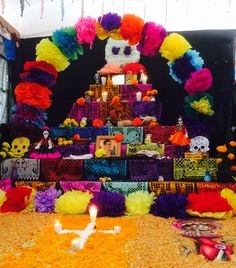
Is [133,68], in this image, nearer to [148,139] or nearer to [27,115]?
[148,139]

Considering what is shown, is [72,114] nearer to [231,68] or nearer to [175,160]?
[175,160]

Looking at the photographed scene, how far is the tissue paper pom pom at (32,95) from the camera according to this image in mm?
5281

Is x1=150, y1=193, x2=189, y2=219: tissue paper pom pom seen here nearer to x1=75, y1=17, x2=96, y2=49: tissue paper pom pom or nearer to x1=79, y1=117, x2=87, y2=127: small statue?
x1=79, y1=117, x2=87, y2=127: small statue

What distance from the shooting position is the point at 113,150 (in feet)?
16.7

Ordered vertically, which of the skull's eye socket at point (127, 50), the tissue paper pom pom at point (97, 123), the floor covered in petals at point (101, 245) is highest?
the skull's eye socket at point (127, 50)

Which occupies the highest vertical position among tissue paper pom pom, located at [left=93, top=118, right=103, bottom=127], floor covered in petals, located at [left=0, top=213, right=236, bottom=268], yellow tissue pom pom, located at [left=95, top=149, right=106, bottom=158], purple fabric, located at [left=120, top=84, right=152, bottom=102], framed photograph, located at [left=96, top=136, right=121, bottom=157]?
purple fabric, located at [left=120, top=84, right=152, bottom=102]

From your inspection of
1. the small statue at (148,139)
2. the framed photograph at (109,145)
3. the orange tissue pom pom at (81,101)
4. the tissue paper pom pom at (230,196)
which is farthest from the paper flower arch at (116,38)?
the tissue paper pom pom at (230,196)

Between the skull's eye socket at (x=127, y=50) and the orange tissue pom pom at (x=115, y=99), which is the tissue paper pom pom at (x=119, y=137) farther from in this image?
the skull's eye socket at (x=127, y=50)

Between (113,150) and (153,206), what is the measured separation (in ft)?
4.58

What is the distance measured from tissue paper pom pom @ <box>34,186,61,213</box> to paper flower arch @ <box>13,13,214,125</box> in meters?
1.67

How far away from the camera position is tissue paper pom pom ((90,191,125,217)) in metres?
3.80

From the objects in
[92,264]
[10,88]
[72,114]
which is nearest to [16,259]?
[92,264]

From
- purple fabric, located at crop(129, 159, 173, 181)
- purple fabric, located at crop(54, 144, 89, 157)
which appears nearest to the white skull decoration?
purple fabric, located at crop(129, 159, 173, 181)

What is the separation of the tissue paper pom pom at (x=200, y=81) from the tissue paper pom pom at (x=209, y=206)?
190cm
